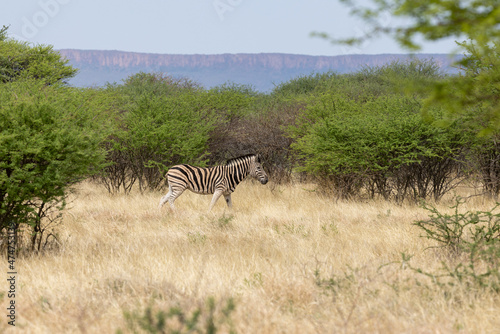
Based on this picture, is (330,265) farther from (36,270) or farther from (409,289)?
(36,270)

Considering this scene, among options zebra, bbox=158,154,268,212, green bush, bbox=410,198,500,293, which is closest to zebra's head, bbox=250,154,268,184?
zebra, bbox=158,154,268,212

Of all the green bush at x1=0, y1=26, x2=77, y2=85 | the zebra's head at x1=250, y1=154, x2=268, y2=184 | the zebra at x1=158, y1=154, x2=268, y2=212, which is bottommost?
the zebra at x1=158, y1=154, x2=268, y2=212

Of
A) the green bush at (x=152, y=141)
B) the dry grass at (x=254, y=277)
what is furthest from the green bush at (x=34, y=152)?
the green bush at (x=152, y=141)

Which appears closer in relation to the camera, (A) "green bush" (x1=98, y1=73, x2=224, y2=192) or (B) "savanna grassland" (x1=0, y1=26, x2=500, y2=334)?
(B) "savanna grassland" (x1=0, y1=26, x2=500, y2=334)

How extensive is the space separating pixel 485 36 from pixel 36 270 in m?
5.26

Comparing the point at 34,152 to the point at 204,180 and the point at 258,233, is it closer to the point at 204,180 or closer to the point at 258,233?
the point at 258,233

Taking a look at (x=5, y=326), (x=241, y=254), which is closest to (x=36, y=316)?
(x=5, y=326)

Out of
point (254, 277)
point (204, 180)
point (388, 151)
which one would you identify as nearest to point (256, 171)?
point (204, 180)

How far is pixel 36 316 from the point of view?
4.55m

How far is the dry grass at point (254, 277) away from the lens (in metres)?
4.26

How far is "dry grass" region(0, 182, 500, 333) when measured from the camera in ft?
14.0

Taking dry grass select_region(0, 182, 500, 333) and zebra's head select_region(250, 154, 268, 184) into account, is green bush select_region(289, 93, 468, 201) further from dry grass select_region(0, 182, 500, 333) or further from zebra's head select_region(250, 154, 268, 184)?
dry grass select_region(0, 182, 500, 333)

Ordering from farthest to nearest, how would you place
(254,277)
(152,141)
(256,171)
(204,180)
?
(152,141) < (256,171) < (204,180) < (254,277)

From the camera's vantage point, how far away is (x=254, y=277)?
17.9ft
